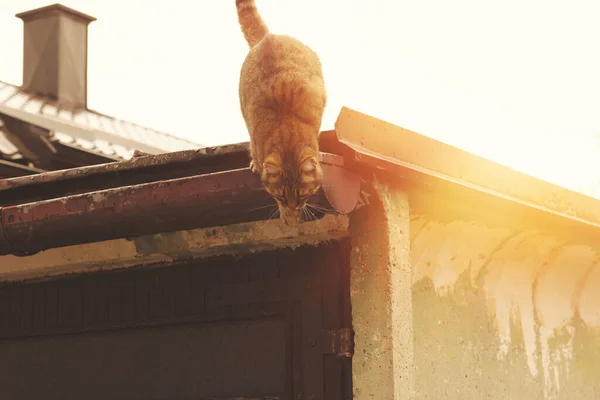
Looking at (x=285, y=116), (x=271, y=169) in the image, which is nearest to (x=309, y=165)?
(x=271, y=169)

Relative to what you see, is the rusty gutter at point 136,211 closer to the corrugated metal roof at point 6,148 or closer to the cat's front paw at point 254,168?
the cat's front paw at point 254,168

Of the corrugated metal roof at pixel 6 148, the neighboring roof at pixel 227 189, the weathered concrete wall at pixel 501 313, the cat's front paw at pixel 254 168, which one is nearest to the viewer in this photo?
the cat's front paw at pixel 254 168

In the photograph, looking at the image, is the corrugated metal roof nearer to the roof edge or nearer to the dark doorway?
the dark doorway

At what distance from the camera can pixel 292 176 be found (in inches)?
166

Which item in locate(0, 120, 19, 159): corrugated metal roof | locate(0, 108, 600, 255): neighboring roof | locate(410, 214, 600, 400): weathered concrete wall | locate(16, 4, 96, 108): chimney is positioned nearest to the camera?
locate(0, 108, 600, 255): neighboring roof

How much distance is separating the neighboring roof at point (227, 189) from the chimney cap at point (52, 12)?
1137 cm

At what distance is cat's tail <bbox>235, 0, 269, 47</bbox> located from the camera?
552 cm

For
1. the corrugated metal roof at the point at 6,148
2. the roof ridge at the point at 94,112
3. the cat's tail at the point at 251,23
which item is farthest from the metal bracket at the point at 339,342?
the roof ridge at the point at 94,112

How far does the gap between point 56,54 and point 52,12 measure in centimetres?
86

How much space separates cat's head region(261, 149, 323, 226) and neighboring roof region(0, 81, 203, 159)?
819cm

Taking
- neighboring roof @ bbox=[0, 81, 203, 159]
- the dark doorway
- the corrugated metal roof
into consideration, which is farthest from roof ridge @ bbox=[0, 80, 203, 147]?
the dark doorway

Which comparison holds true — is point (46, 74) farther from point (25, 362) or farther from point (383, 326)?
point (383, 326)

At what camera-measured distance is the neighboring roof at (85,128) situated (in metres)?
12.8

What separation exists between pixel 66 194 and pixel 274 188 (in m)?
1.81
